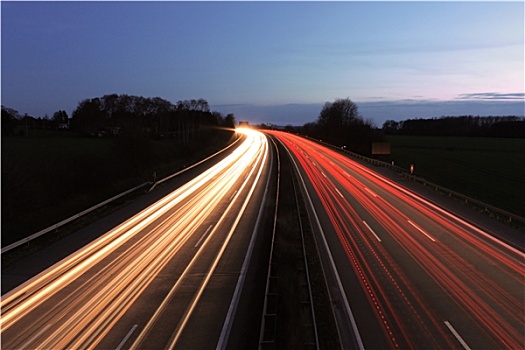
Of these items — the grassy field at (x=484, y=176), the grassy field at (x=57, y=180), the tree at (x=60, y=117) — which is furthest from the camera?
the tree at (x=60, y=117)

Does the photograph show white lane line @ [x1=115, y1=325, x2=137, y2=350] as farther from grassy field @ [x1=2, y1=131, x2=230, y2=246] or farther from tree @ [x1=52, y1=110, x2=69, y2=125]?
tree @ [x1=52, y1=110, x2=69, y2=125]

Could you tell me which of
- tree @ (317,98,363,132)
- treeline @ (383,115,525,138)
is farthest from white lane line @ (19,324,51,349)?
treeline @ (383,115,525,138)

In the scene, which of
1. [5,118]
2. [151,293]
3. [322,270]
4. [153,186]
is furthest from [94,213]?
[5,118]

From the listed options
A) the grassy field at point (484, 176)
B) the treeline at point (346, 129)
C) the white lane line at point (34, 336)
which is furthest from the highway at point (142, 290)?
the treeline at point (346, 129)

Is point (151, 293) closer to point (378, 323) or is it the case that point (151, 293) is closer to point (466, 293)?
point (378, 323)

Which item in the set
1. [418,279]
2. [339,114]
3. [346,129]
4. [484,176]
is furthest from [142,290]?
[339,114]

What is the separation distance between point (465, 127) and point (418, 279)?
Answer: 177m

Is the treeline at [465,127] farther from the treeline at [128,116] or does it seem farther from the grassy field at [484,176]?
the treeline at [128,116]

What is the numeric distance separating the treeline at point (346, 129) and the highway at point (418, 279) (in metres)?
49.5

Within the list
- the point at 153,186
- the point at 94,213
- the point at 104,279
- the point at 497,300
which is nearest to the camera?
the point at 497,300

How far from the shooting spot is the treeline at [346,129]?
245ft

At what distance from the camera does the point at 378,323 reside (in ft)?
33.9

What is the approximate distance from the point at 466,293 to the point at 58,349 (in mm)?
10878

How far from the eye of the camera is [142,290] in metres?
12.3
